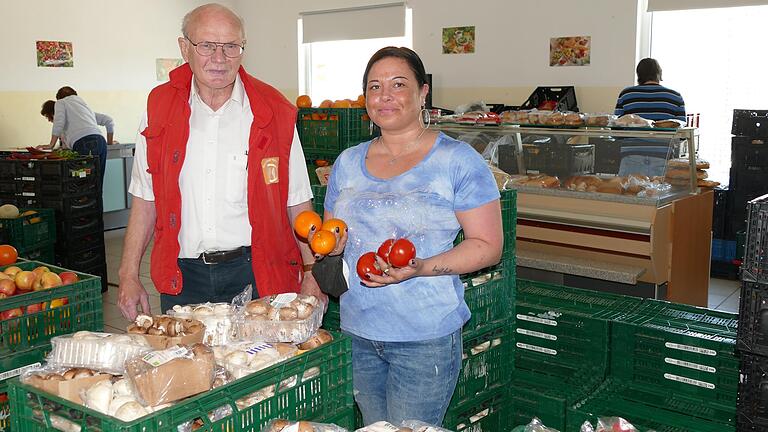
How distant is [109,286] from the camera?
6996 mm

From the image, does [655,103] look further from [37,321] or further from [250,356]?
[250,356]

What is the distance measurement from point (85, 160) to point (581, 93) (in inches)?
209

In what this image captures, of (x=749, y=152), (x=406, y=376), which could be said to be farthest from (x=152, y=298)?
(x=749, y=152)

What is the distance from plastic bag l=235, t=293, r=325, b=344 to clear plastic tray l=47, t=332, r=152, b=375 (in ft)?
0.87

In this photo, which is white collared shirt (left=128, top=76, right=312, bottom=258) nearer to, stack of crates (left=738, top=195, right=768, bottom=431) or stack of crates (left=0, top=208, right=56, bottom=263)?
stack of crates (left=738, top=195, right=768, bottom=431)

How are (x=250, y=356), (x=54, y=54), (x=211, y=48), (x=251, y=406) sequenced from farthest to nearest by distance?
1. (x=54, y=54)
2. (x=211, y=48)
3. (x=250, y=356)
4. (x=251, y=406)

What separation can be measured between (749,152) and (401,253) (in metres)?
5.77

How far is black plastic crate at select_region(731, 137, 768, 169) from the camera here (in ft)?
21.8

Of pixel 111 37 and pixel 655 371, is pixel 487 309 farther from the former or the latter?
pixel 111 37

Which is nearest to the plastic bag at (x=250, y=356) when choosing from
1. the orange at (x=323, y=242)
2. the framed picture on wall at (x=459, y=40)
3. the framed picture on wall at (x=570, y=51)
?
the orange at (x=323, y=242)

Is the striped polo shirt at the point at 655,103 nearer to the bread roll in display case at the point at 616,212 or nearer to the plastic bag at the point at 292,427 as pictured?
the bread roll in display case at the point at 616,212

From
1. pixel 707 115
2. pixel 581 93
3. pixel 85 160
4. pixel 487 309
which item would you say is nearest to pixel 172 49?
pixel 85 160

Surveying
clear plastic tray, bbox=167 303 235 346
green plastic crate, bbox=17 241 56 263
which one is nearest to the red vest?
clear plastic tray, bbox=167 303 235 346

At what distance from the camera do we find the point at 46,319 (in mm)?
2848
